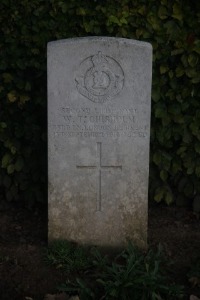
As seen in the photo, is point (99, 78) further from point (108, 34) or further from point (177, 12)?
point (177, 12)

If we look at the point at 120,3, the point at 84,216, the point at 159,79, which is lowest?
the point at 84,216

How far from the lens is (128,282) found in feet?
11.9

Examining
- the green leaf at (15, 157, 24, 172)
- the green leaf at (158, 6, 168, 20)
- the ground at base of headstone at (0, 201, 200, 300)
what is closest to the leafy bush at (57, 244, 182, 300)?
the ground at base of headstone at (0, 201, 200, 300)

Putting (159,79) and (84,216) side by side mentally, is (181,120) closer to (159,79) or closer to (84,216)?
(159,79)

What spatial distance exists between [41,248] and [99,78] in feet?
4.82

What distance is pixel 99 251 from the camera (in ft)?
14.0

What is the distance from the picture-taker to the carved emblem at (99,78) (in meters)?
4.00

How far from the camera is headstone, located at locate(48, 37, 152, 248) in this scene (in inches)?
157

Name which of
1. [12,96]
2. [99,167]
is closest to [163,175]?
[99,167]

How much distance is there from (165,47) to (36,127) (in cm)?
135

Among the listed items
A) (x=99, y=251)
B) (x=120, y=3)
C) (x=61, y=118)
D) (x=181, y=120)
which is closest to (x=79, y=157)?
(x=61, y=118)

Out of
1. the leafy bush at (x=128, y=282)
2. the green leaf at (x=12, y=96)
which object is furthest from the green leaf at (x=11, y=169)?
the leafy bush at (x=128, y=282)

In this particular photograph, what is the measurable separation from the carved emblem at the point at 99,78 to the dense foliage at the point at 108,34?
0.62 meters

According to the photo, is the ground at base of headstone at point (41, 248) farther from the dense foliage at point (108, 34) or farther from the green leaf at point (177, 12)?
the green leaf at point (177, 12)
